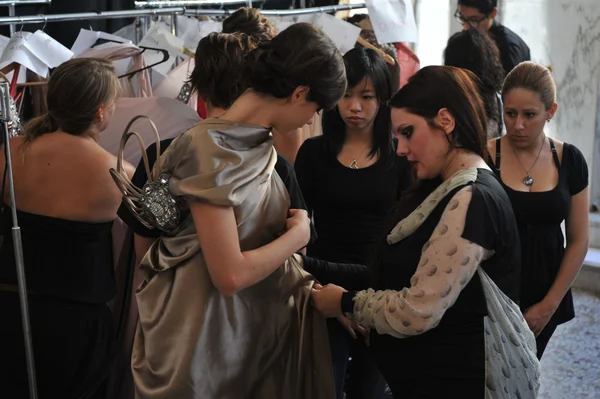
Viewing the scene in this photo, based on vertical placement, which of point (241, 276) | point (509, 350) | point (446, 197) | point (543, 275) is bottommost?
point (543, 275)

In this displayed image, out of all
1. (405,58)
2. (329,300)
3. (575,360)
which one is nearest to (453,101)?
(329,300)

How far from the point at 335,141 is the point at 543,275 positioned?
30.3 inches

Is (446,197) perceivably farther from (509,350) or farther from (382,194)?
(382,194)

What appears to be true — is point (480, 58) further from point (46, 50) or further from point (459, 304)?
point (459, 304)

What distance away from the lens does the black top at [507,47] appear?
419 cm

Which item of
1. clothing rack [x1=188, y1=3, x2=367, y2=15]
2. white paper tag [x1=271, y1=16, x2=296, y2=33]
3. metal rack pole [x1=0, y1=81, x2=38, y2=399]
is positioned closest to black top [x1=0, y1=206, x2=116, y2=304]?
metal rack pole [x1=0, y1=81, x2=38, y2=399]

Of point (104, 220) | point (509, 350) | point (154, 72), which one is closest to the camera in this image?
point (509, 350)

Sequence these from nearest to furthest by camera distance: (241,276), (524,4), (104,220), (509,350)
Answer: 1. (241,276)
2. (509,350)
3. (104,220)
4. (524,4)

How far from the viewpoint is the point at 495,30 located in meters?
4.24

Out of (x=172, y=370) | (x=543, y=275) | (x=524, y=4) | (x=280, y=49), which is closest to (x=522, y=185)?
(x=543, y=275)

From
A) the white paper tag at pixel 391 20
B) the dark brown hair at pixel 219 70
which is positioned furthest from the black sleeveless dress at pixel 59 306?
the white paper tag at pixel 391 20

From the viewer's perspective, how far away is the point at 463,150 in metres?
1.83

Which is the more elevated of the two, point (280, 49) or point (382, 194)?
point (280, 49)

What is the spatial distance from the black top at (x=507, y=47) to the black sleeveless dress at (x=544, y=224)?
1.70 metres
